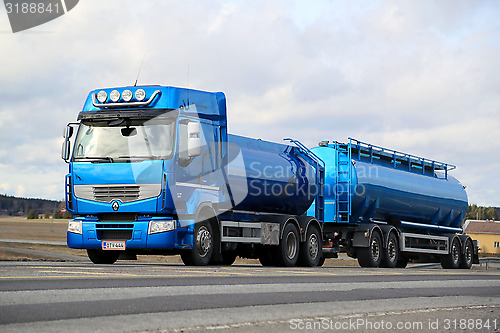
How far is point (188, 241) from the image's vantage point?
55.3ft

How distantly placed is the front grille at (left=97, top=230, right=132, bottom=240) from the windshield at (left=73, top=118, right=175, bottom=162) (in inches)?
61.7

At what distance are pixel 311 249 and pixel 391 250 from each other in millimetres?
4372

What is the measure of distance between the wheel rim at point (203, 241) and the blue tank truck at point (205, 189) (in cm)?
4

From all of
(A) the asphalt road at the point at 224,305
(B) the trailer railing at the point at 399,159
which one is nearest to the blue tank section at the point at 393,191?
(B) the trailer railing at the point at 399,159

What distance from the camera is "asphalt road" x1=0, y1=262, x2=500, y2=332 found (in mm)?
A: 6527

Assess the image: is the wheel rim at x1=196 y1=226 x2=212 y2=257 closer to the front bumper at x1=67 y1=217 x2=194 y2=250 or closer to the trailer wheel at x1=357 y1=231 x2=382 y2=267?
the front bumper at x1=67 y1=217 x2=194 y2=250

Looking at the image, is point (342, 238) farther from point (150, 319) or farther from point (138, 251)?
point (150, 319)

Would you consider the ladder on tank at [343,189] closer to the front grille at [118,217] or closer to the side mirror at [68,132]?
the front grille at [118,217]

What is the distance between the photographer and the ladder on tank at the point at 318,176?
23.1 meters

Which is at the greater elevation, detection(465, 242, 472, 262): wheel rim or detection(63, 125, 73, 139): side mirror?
detection(63, 125, 73, 139): side mirror

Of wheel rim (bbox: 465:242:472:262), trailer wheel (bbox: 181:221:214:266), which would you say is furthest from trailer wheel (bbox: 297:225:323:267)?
wheel rim (bbox: 465:242:472:262)

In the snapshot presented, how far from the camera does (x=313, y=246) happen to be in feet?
72.7

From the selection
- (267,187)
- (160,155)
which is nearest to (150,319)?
(160,155)

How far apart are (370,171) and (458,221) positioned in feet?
26.1
